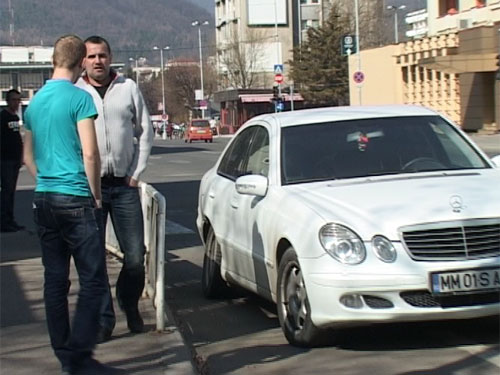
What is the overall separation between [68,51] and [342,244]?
2112 mm

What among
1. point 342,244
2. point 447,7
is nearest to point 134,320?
point 342,244

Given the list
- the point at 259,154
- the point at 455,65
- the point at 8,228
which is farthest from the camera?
the point at 455,65

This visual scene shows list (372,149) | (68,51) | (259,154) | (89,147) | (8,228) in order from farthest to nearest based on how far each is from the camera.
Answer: (8,228)
(259,154)
(372,149)
(68,51)
(89,147)

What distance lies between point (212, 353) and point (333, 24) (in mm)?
72781

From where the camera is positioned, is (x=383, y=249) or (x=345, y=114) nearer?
(x=383, y=249)

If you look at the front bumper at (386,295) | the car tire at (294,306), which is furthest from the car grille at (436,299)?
the car tire at (294,306)

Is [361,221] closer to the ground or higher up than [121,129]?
closer to the ground

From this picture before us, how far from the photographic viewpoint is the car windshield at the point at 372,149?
24.0 ft

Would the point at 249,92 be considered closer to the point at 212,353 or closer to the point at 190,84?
the point at 190,84

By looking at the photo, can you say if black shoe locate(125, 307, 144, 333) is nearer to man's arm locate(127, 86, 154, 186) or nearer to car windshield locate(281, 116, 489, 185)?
man's arm locate(127, 86, 154, 186)

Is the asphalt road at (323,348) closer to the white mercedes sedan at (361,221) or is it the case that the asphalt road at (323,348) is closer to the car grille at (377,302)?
the white mercedes sedan at (361,221)

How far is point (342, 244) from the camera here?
617 cm

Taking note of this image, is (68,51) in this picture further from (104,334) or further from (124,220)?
(104,334)

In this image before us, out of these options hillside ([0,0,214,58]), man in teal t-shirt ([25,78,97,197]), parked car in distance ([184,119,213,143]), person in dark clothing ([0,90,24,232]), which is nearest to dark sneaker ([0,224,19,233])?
person in dark clothing ([0,90,24,232])
